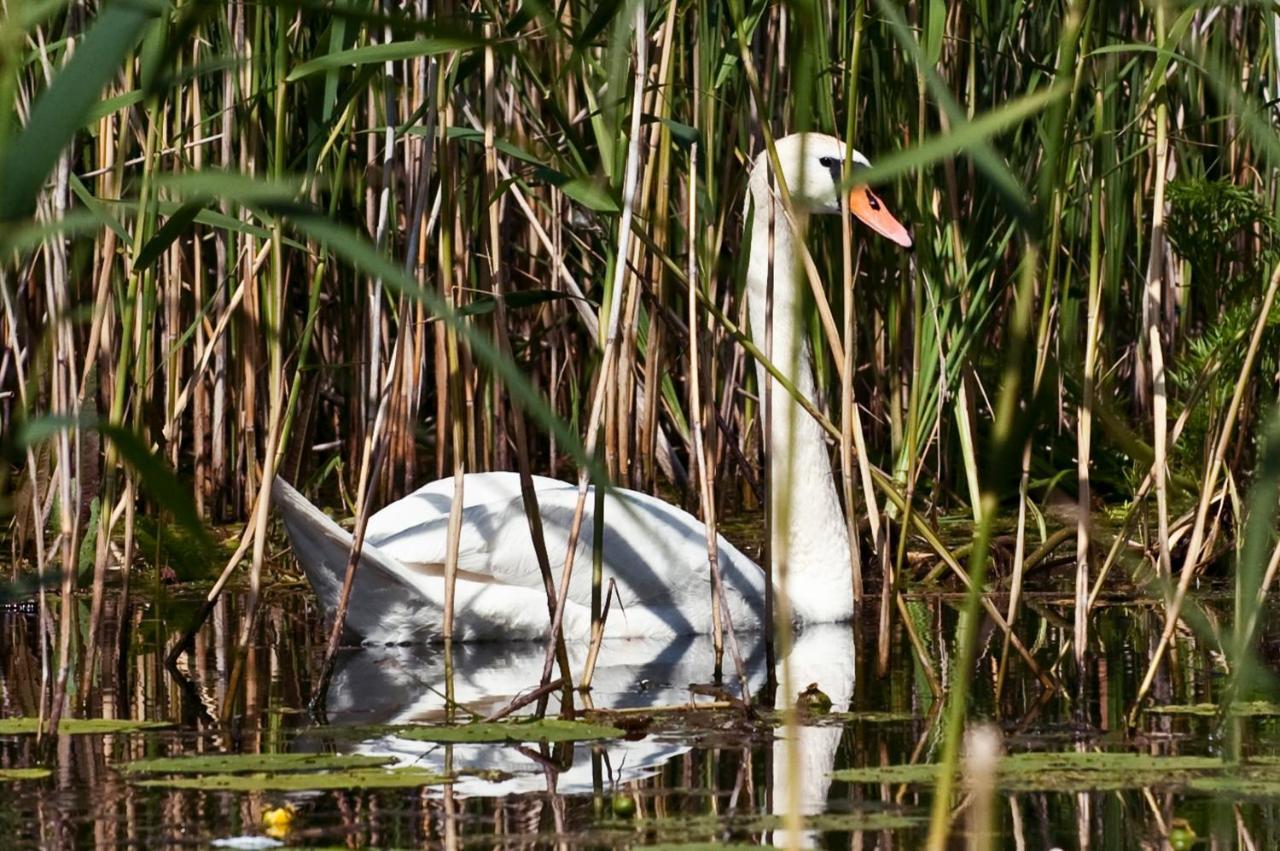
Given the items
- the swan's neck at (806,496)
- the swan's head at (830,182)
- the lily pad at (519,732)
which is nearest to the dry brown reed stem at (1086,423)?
the lily pad at (519,732)

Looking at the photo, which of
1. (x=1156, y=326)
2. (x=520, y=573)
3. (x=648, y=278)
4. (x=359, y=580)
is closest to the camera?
(x=1156, y=326)

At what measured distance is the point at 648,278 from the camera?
637 cm

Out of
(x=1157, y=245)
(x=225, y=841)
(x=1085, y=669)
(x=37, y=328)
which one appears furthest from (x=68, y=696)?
(x=37, y=328)

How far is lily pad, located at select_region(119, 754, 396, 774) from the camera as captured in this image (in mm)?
3420

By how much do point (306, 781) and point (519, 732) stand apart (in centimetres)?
54

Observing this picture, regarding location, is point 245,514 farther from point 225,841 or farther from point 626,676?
point 225,841

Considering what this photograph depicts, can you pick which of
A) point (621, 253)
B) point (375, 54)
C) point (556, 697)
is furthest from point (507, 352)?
point (556, 697)

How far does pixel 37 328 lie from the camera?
299 inches

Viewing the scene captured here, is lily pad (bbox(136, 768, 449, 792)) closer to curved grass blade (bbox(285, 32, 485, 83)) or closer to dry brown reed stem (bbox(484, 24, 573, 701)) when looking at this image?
dry brown reed stem (bbox(484, 24, 573, 701))

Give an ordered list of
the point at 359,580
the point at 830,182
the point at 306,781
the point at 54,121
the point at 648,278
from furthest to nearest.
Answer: the point at 648,278 < the point at 830,182 < the point at 359,580 < the point at 306,781 < the point at 54,121

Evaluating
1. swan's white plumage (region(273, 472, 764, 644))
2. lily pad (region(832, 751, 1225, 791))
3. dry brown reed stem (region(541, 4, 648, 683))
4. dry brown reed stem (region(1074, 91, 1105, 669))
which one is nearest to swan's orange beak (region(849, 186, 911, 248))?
swan's white plumage (region(273, 472, 764, 644))

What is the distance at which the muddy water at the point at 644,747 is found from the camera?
2.99 metres

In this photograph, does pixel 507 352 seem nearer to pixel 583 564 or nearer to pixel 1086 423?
pixel 1086 423

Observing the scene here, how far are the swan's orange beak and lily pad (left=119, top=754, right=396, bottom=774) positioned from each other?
9.45 feet
